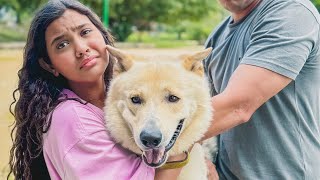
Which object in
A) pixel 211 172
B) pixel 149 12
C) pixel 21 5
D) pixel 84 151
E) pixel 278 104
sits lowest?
pixel 149 12

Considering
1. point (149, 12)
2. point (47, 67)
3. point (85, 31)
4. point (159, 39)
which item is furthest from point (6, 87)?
point (159, 39)

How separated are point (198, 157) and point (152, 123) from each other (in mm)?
523

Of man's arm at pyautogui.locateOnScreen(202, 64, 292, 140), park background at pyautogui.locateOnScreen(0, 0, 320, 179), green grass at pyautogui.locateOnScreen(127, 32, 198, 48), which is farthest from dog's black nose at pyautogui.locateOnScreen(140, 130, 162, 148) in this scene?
green grass at pyautogui.locateOnScreen(127, 32, 198, 48)

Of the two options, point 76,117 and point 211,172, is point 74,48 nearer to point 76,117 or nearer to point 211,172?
point 76,117

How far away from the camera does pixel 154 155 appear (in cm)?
235

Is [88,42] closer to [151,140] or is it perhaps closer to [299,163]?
[151,140]

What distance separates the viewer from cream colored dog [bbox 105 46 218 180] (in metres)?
2.38

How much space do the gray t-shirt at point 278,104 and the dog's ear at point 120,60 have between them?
57 cm

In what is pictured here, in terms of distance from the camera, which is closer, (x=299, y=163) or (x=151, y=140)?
(x=151, y=140)

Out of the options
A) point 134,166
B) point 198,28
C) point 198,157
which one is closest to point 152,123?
point 134,166

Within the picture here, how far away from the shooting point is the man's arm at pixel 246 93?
2.43 m

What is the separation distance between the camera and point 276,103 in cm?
269

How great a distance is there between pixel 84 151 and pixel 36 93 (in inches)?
19.3

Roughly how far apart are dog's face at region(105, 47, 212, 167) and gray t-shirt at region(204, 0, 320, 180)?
0.29 m
